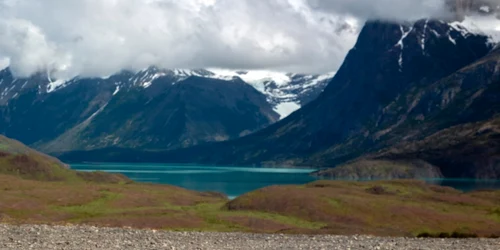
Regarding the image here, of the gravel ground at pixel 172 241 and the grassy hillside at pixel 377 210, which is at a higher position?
the grassy hillside at pixel 377 210

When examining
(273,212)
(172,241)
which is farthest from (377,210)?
(172,241)

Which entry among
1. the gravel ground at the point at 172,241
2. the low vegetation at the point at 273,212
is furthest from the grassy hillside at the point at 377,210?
the gravel ground at the point at 172,241

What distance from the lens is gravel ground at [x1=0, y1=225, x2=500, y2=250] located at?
70.9 meters

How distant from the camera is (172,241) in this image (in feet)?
255

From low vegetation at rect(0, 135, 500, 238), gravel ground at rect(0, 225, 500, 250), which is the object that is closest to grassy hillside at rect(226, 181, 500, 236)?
low vegetation at rect(0, 135, 500, 238)

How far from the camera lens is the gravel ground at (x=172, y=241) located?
70.9m

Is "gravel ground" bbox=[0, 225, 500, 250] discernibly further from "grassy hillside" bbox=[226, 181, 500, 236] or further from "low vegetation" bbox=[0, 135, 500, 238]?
"grassy hillside" bbox=[226, 181, 500, 236]

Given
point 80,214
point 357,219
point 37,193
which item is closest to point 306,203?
point 357,219

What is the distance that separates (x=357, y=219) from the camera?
130 metres

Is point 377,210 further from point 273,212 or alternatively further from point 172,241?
point 172,241

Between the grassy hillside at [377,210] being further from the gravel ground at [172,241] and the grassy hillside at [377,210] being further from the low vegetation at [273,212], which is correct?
the gravel ground at [172,241]

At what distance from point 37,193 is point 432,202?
7865 cm

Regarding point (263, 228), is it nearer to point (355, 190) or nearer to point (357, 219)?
point (357, 219)

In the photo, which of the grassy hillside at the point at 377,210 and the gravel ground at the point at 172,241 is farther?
the grassy hillside at the point at 377,210
